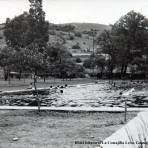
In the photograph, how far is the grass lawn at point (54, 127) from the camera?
1121 centimetres

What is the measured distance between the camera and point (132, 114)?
17.1 m

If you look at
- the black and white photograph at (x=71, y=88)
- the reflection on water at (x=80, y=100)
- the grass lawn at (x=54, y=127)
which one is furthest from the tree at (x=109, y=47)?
the grass lawn at (x=54, y=127)

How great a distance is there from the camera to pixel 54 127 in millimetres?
14023

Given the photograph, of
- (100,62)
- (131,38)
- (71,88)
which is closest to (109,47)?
(100,62)

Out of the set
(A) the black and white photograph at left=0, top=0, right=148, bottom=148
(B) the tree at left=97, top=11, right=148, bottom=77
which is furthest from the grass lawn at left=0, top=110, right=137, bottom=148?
(B) the tree at left=97, top=11, right=148, bottom=77

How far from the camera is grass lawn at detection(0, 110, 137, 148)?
11211 millimetres

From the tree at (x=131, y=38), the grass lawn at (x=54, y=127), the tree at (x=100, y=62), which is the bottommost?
the tree at (x=100, y=62)

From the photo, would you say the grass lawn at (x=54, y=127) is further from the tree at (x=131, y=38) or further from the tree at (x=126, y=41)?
the tree at (x=126, y=41)

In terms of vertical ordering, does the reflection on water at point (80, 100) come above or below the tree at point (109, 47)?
below

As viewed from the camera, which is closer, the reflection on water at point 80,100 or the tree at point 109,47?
the reflection on water at point 80,100

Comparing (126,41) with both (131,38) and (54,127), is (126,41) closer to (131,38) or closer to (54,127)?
(131,38)

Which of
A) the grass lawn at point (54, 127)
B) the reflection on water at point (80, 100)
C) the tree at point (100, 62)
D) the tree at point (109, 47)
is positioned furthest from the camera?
the tree at point (109, 47)

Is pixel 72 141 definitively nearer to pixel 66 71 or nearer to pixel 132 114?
pixel 132 114

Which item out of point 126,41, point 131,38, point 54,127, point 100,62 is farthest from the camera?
point 100,62
